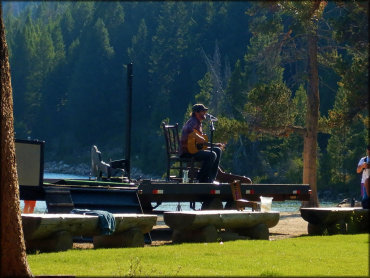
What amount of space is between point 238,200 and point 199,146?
125 cm

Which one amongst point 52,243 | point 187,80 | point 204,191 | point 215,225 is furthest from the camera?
point 187,80

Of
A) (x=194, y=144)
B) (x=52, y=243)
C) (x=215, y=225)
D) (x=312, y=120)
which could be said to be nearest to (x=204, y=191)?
(x=194, y=144)

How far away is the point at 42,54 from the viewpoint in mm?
114000

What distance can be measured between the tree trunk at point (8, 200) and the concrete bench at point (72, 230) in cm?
411

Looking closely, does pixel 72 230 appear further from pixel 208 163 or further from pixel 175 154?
pixel 175 154

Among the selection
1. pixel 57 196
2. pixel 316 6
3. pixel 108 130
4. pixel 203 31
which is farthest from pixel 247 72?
pixel 57 196

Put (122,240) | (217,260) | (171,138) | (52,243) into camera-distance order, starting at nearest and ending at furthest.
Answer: (217,260)
(52,243)
(122,240)
(171,138)

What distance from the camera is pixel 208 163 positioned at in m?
17.7

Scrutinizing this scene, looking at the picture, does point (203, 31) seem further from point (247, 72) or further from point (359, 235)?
point (359, 235)

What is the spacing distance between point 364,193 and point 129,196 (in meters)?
5.22

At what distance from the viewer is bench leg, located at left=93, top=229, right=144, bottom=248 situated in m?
14.0

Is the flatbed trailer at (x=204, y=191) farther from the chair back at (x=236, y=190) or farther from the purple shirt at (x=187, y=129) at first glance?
the purple shirt at (x=187, y=129)

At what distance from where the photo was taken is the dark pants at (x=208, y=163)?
17.6 meters

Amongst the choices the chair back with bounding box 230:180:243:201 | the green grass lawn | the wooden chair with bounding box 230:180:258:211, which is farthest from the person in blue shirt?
the green grass lawn
